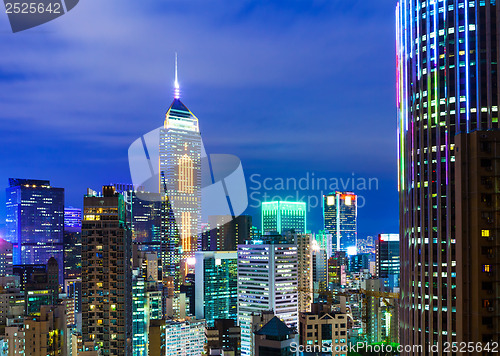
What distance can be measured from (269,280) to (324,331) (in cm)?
1672

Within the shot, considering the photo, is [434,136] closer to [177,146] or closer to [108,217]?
[108,217]

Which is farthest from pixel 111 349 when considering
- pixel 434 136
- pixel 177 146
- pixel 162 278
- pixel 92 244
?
pixel 177 146

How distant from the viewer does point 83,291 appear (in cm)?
2155

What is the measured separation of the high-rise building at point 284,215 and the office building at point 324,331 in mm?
39511

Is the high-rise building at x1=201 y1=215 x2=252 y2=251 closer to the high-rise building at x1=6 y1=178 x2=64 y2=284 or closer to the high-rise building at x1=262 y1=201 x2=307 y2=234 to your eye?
the high-rise building at x1=262 y1=201 x2=307 y2=234

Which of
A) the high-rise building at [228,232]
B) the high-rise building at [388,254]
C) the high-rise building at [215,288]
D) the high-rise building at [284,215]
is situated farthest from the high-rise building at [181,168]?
the high-rise building at [388,254]

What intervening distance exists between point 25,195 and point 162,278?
28691 millimetres

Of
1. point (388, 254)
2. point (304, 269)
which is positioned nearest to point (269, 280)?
point (304, 269)

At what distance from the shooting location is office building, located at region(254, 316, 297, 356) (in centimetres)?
1681

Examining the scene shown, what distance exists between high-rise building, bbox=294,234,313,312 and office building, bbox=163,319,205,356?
10.0 m

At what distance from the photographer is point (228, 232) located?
58281 millimetres

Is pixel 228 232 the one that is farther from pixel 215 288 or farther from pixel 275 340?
pixel 275 340

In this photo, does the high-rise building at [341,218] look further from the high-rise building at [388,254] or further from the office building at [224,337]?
the office building at [224,337]

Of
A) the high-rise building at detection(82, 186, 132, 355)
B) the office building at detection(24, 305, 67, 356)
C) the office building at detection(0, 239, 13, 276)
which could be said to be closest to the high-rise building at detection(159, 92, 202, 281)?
the office building at detection(0, 239, 13, 276)
